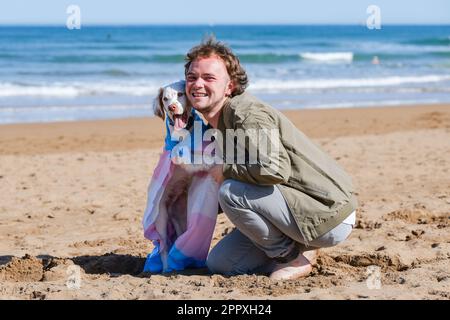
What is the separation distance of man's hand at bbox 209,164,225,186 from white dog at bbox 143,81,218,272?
3 centimetres

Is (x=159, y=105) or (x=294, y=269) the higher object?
(x=159, y=105)

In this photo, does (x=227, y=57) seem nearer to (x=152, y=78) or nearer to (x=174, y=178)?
(x=174, y=178)

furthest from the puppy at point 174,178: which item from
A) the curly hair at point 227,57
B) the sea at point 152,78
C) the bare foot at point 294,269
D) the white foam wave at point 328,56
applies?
the white foam wave at point 328,56

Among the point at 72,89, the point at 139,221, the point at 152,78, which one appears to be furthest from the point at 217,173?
the point at 152,78

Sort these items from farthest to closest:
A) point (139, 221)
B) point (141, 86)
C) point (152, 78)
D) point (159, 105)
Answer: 1. point (152, 78)
2. point (141, 86)
3. point (139, 221)
4. point (159, 105)

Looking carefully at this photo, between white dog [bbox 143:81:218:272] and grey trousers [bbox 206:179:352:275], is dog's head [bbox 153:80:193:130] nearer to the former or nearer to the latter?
white dog [bbox 143:81:218:272]

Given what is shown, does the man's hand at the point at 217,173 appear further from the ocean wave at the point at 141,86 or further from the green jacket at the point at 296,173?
the ocean wave at the point at 141,86

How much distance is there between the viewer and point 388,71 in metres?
26.5

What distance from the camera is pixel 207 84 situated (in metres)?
4.27

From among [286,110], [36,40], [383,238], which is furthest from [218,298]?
[36,40]

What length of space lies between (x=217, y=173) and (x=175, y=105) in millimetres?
441

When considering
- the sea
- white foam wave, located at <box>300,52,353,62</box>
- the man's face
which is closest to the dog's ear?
the man's face

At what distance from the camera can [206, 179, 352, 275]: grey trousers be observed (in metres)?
4.17
